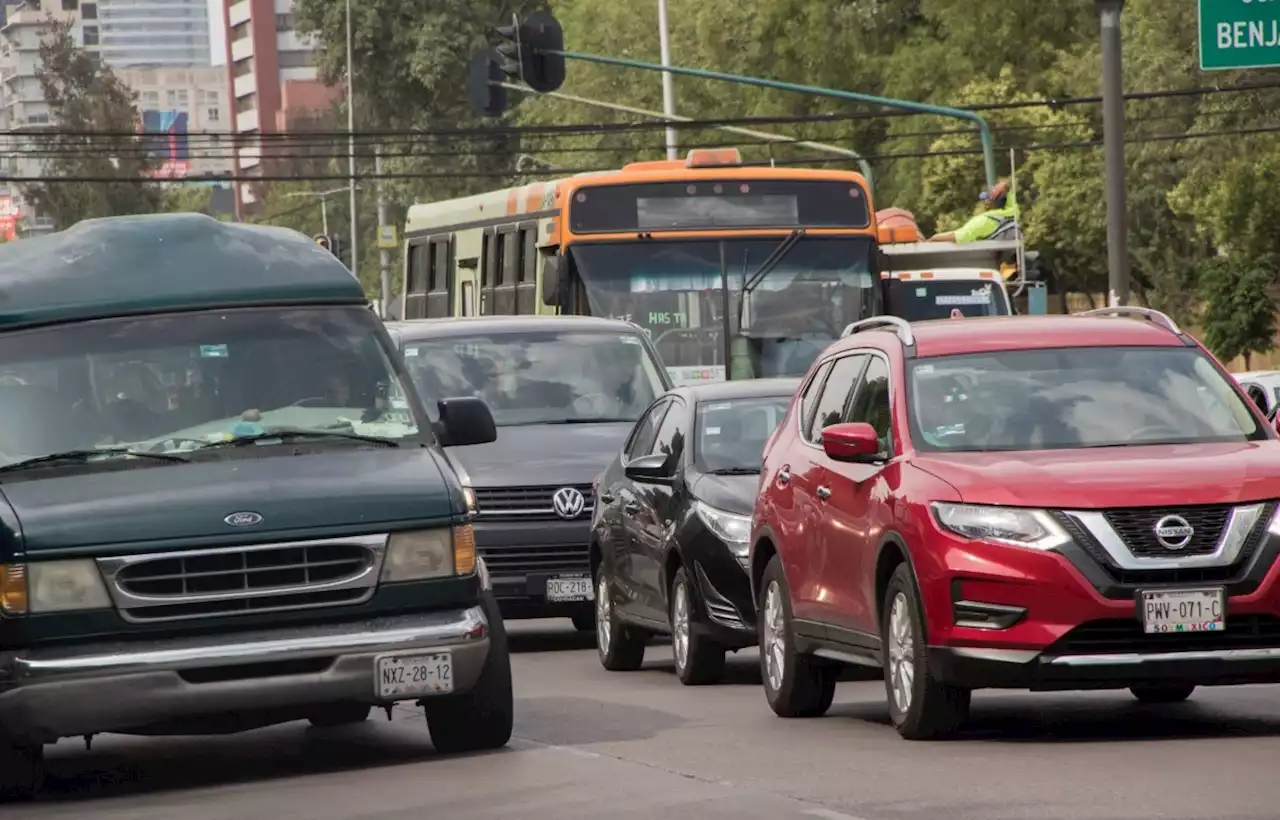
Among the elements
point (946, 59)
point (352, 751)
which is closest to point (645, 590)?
point (352, 751)

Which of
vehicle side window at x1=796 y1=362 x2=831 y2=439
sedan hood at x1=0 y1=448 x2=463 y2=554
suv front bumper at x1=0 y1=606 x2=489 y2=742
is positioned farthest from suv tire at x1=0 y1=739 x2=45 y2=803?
vehicle side window at x1=796 y1=362 x2=831 y2=439

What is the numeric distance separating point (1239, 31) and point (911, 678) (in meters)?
12.4

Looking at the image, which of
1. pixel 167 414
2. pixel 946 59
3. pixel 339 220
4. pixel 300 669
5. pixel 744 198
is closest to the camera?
pixel 300 669

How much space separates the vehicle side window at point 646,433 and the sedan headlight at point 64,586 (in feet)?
21.0

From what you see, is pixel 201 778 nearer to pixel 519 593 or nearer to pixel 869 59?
pixel 519 593

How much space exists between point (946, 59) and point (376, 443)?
54080 millimetres

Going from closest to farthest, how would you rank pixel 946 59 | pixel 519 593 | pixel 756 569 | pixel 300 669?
1. pixel 300 669
2. pixel 756 569
3. pixel 519 593
4. pixel 946 59

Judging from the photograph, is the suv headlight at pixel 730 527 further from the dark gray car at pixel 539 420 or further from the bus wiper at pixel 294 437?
the bus wiper at pixel 294 437

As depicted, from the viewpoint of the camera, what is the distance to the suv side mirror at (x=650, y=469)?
16141mm

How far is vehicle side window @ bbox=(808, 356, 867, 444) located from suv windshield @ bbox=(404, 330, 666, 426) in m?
6.39

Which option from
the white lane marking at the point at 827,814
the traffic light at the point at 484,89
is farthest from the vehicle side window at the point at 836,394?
the traffic light at the point at 484,89

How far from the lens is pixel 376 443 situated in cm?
A: 1207

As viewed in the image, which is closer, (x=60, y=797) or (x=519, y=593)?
(x=60, y=797)

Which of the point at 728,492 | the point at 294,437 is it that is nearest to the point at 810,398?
the point at 728,492
